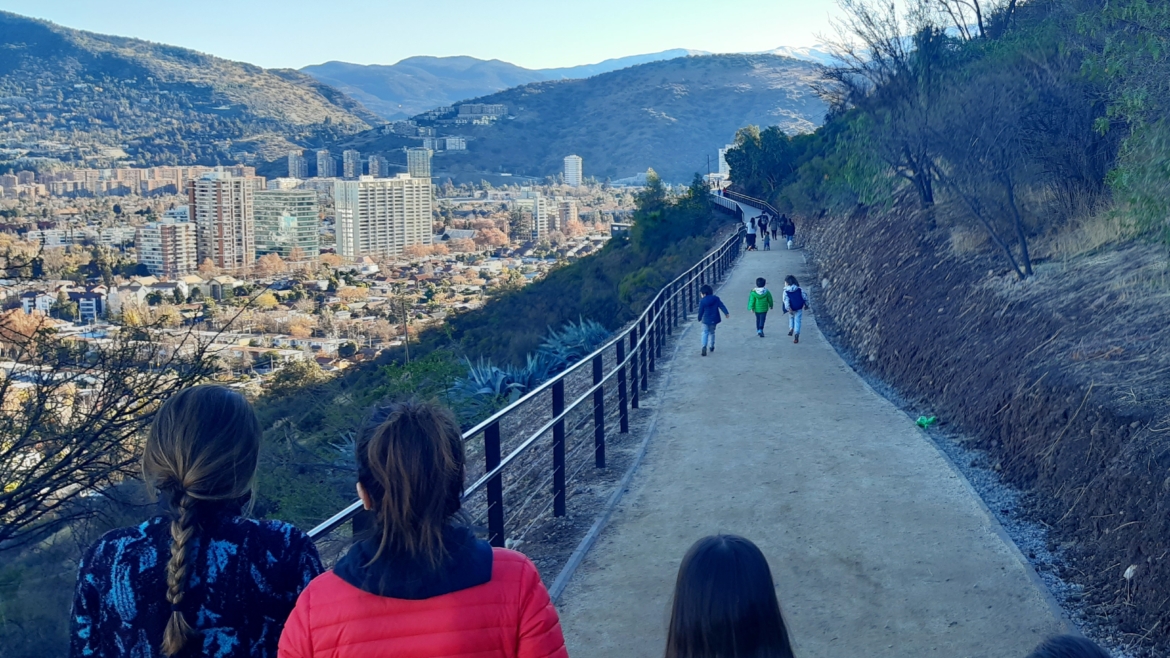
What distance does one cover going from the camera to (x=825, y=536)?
22.0 ft

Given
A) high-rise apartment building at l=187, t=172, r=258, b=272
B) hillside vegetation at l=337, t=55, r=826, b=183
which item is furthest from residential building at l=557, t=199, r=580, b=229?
hillside vegetation at l=337, t=55, r=826, b=183

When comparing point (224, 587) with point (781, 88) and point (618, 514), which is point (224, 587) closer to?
point (618, 514)

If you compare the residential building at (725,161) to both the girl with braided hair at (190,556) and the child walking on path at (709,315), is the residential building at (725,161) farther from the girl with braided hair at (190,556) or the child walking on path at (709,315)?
the girl with braided hair at (190,556)

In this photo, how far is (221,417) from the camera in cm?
230

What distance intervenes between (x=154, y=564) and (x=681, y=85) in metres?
196

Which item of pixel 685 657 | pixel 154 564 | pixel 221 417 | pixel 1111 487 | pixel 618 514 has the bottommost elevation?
pixel 618 514

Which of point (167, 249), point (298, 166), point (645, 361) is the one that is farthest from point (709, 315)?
point (298, 166)

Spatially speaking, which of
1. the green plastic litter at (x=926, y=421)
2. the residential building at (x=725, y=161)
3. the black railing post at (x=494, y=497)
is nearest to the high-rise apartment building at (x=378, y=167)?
the residential building at (x=725, y=161)

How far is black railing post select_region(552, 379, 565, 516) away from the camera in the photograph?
7279 millimetres

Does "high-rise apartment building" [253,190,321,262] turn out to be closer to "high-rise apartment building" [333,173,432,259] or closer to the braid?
"high-rise apartment building" [333,173,432,259]

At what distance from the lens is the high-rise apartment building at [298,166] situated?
122 meters

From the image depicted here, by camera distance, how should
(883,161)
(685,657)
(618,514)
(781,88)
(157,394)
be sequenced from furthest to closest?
1. (781,88)
2. (883,161)
3. (157,394)
4. (618,514)
5. (685,657)

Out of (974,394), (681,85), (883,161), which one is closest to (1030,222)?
(883,161)

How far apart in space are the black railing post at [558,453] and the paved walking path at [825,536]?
495 mm
